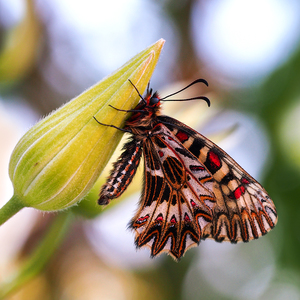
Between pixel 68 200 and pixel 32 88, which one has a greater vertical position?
pixel 32 88

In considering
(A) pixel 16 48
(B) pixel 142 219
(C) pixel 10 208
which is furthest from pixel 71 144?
(A) pixel 16 48

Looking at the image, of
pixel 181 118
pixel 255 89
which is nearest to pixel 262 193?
pixel 181 118

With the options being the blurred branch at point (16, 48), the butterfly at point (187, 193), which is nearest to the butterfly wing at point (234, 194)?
the butterfly at point (187, 193)

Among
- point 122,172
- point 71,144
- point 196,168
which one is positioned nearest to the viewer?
point 71,144

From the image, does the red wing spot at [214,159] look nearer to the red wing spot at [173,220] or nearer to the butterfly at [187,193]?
the butterfly at [187,193]

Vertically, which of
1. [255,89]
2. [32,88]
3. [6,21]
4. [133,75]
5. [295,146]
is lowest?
[133,75]

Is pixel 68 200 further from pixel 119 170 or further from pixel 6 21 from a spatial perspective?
pixel 6 21

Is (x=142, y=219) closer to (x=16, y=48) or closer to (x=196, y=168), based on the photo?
(x=196, y=168)
